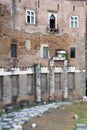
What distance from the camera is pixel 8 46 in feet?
78.2

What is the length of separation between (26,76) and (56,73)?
3577 mm

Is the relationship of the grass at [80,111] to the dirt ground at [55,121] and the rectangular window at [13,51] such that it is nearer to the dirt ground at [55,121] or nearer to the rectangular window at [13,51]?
the dirt ground at [55,121]

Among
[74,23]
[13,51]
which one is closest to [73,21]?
[74,23]

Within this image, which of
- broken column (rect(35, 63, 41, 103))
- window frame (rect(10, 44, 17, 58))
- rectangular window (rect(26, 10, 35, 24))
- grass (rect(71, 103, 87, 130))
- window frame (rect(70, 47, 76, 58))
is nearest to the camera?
grass (rect(71, 103, 87, 130))

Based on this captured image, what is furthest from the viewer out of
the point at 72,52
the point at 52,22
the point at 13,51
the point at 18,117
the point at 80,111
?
the point at 72,52

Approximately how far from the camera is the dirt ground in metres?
17.3

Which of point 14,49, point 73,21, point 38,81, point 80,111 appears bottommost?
point 80,111

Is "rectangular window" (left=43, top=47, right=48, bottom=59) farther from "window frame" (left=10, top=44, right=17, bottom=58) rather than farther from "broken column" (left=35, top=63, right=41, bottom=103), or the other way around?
"window frame" (left=10, top=44, right=17, bottom=58)

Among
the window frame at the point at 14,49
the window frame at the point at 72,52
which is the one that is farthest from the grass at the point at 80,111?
the window frame at the point at 14,49

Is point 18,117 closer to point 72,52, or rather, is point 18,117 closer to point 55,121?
point 55,121

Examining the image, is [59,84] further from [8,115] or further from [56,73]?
[8,115]

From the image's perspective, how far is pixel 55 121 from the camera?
19.0 metres

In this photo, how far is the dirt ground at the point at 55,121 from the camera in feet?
56.9

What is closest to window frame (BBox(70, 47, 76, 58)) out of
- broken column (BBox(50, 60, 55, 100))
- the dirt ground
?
broken column (BBox(50, 60, 55, 100))
